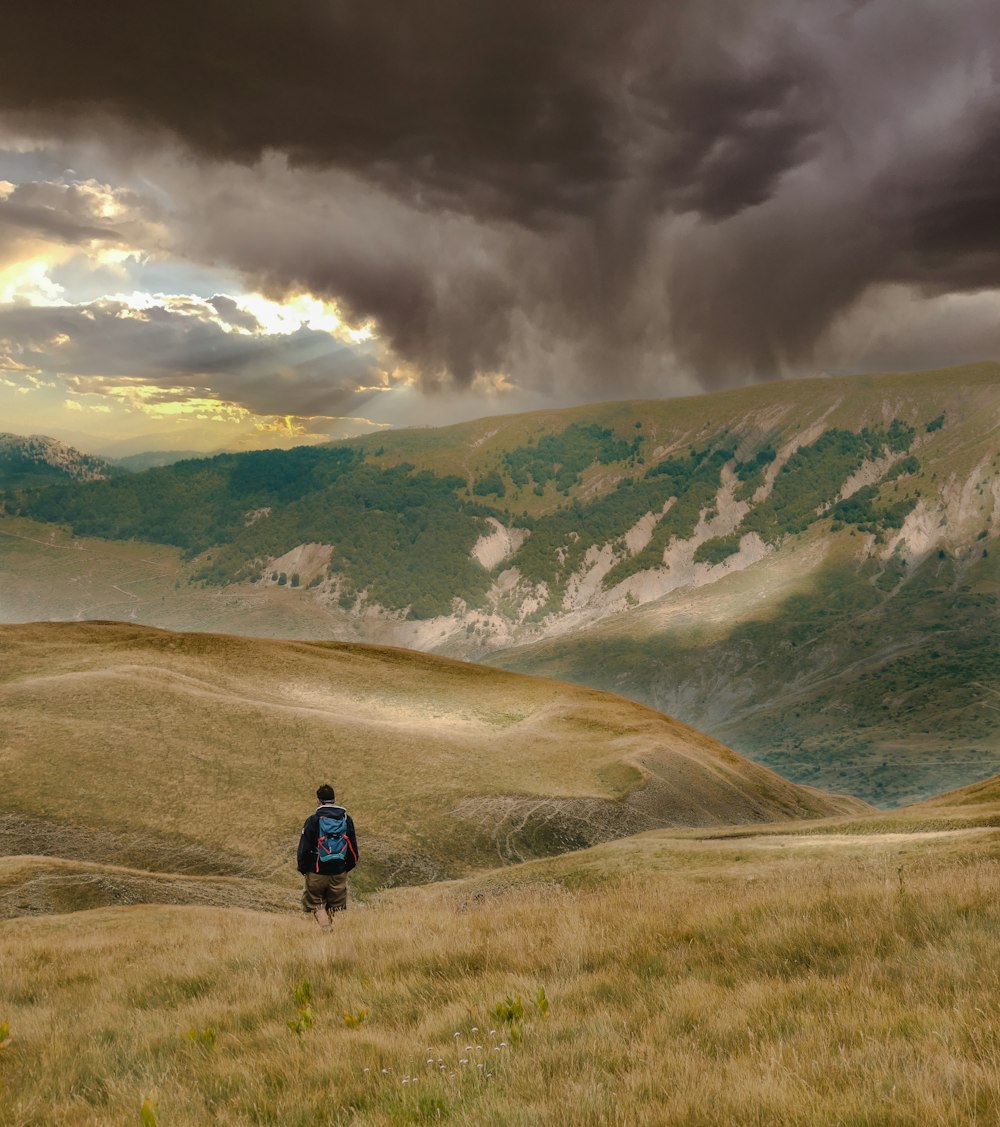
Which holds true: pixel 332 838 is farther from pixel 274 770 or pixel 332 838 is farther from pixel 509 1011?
pixel 274 770

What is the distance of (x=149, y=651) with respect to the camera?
105125 millimetres

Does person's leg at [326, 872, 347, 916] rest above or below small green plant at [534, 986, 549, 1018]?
below

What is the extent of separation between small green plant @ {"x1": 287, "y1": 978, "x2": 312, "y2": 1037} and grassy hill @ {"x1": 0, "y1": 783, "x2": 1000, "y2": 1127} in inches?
1.5

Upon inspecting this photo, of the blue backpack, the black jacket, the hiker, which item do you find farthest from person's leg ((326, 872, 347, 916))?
the blue backpack

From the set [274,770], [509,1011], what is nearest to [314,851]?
[509,1011]

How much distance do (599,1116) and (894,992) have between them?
369 centimetres

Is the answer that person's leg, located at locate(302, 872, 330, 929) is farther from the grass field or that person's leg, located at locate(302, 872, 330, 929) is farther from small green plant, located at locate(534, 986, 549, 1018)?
small green plant, located at locate(534, 986, 549, 1018)

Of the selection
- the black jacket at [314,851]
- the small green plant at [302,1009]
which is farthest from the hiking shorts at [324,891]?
the small green plant at [302,1009]

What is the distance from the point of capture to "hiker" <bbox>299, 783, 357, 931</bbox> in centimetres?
2039

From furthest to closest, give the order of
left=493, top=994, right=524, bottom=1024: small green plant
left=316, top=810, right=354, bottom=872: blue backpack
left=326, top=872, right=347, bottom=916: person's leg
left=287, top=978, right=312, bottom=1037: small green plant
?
left=326, top=872, right=347, bottom=916: person's leg → left=316, top=810, right=354, bottom=872: blue backpack → left=287, top=978, right=312, bottom=1037: small green plant → left=493, top=994, right=524, bottom=1024: small green plant

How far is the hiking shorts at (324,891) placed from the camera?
20.6m

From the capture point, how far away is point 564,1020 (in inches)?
326

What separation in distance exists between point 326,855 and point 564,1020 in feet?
43.1

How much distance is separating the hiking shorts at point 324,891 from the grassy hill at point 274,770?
73.7 ft
